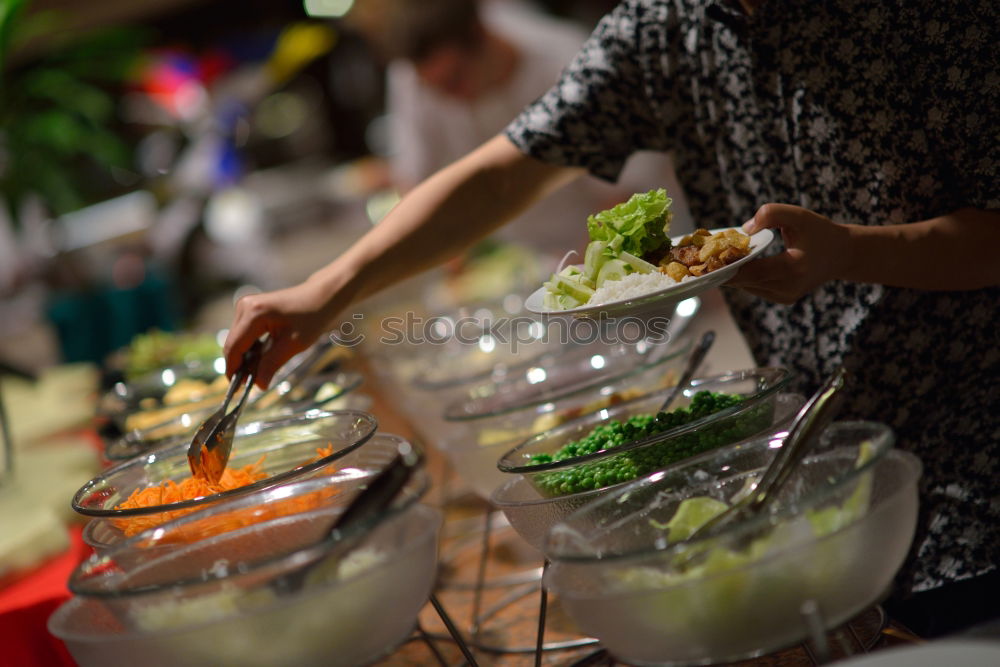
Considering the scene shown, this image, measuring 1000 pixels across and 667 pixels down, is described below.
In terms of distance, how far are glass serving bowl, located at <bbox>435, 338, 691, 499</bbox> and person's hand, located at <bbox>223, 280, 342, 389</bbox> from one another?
0.88 ft

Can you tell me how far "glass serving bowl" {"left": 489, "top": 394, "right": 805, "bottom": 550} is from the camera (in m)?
0.99

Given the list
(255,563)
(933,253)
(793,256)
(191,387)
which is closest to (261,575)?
(255,563)

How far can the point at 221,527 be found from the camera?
954 millimetres

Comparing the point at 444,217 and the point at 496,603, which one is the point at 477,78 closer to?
the point at 444,217

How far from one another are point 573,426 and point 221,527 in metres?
0.47

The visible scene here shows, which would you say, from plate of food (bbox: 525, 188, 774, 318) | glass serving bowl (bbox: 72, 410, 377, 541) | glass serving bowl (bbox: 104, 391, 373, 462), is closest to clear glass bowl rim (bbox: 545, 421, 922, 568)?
plate of food (bbox: 525, 188, 774, 318)

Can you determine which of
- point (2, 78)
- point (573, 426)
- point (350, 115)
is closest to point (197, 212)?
point (2, 78)

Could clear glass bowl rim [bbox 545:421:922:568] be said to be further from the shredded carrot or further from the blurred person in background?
the blurred person in background

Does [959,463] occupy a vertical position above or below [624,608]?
below

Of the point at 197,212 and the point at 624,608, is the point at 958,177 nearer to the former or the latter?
the point at 624,608

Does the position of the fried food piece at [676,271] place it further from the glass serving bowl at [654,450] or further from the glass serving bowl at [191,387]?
the glass serving bowl at [191,387]

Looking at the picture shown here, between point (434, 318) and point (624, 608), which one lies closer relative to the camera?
point (624, 608)

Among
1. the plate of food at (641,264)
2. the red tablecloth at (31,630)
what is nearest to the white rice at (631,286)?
the plate of food at (641,264)

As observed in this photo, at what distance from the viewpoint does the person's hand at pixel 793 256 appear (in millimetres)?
994
